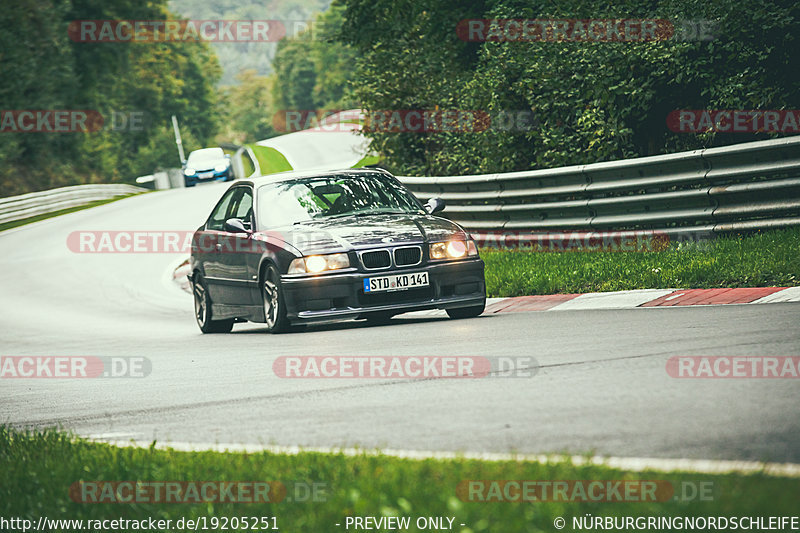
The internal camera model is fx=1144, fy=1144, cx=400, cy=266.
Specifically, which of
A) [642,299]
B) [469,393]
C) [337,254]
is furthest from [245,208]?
[469,393]

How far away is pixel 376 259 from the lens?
36.3 ft

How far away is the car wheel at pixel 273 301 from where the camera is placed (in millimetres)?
11273

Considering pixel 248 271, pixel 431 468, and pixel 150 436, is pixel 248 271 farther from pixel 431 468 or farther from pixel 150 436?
pixel 431 468

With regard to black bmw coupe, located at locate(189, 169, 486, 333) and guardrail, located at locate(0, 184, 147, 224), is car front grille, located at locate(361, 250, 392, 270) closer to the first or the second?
black bmw coupe, located at locate(189, 169, 486, 333)

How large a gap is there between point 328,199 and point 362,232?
1065 millimetres

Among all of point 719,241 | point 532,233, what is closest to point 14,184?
point 532,233

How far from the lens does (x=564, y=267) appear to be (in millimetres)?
13305

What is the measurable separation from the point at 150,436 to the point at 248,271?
5568 mm

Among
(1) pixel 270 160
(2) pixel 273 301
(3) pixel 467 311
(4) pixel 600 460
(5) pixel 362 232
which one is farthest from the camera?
(1) pixel 270 160

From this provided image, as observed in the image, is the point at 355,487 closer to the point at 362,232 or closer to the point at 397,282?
the point at 397,282

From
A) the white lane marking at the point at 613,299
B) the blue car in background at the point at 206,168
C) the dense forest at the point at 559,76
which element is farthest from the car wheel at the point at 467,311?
the blue car in background at the point at 206,168

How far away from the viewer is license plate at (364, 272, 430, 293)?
36.1 ft

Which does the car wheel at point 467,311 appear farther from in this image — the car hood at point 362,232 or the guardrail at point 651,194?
the guardrail at point 651,194

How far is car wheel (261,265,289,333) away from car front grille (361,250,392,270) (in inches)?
34.6
